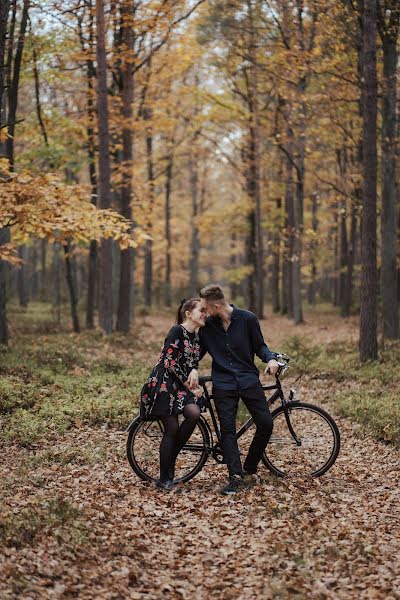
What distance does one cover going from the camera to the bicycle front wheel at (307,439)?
695 cm

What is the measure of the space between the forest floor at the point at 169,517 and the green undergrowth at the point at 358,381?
53 millimetres

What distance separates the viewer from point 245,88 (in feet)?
89.7

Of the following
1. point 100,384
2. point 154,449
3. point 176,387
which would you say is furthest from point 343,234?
point 176,387

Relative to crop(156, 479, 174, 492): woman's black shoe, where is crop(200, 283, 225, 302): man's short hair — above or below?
above

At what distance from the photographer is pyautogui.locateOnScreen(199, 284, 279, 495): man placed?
6672 mm

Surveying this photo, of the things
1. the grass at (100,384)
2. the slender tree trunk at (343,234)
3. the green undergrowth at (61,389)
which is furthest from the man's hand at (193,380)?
the slender tree trunk at (343,234)

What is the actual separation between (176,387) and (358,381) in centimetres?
621

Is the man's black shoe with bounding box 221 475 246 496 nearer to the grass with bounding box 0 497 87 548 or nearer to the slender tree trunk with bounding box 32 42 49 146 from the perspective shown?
the grass with bounding box 0 497 87 548

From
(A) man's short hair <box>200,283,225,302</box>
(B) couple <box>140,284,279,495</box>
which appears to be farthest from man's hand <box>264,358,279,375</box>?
(A) man's short hair <box>200,283,225,302</box>

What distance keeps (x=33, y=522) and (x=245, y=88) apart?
24770 mm

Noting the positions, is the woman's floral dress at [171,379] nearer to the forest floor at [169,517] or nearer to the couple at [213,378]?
the couple at [213,378]

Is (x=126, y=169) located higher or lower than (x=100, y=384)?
higher

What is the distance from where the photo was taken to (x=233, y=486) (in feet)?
21.7

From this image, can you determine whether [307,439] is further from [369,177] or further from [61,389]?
[369,177]
